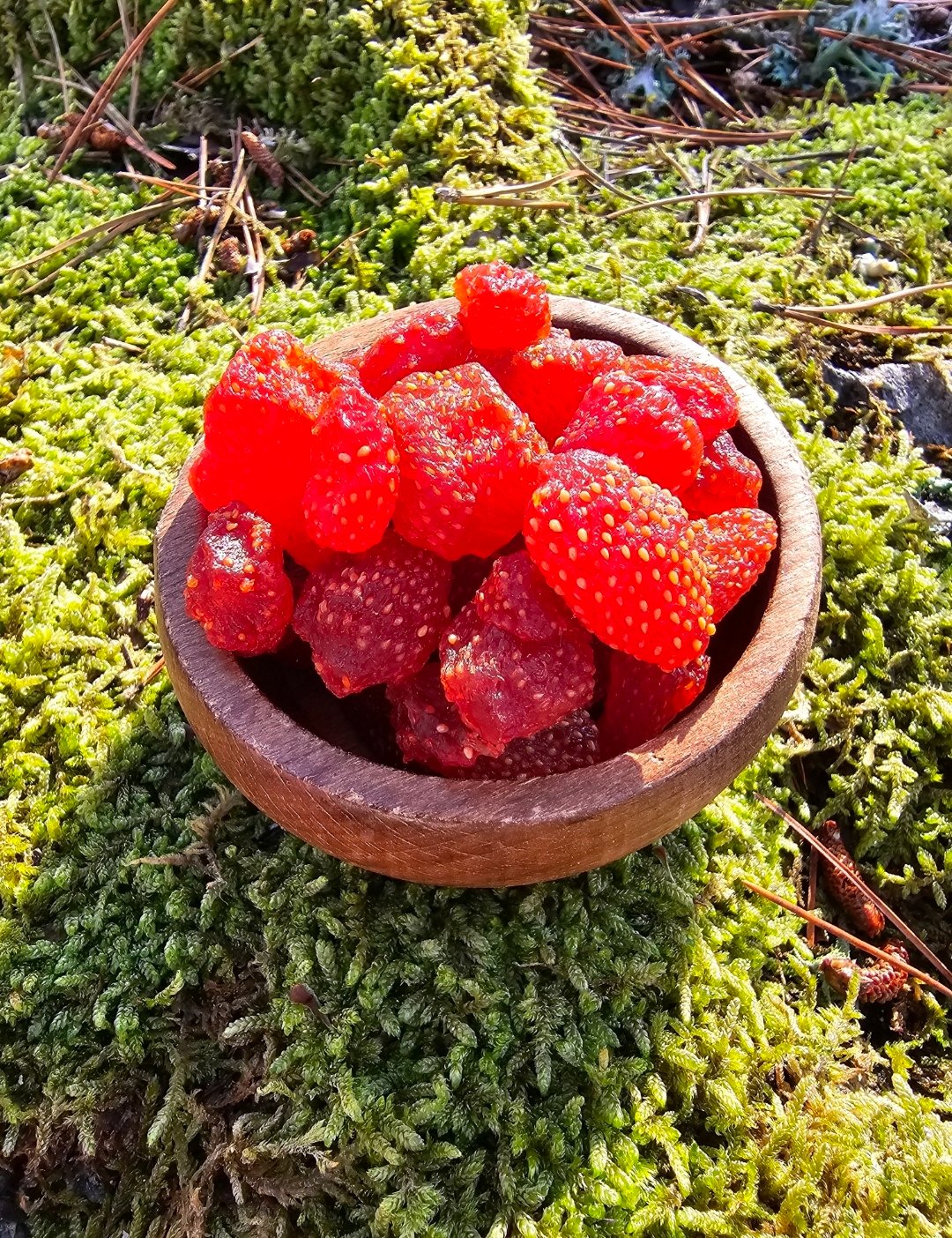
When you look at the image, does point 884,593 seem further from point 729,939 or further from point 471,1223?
point 471,1223

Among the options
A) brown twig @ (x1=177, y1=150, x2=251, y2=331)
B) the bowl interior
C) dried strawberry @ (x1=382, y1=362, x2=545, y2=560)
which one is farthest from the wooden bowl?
brown twig @ (x1=177, y1=150, x2=251, y2=331)

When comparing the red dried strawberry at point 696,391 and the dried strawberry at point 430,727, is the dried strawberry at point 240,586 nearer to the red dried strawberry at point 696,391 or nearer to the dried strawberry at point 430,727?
the dried strawberry at point 430,727

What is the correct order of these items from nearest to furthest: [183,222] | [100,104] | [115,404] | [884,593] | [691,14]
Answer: [884,593]
[115,404]
[183,222]
[100,104]
[691,14]

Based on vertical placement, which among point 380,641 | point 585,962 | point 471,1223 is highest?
point 380,641

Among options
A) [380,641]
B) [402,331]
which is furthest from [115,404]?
[380,641]

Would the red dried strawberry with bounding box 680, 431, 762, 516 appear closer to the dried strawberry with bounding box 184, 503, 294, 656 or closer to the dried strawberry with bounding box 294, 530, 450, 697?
the dried strawberry with bounding box 294, 530, 450, 697

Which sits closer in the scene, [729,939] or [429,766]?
[429,766]

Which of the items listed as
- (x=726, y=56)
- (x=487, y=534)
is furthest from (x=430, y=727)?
(x=726, y=56)
